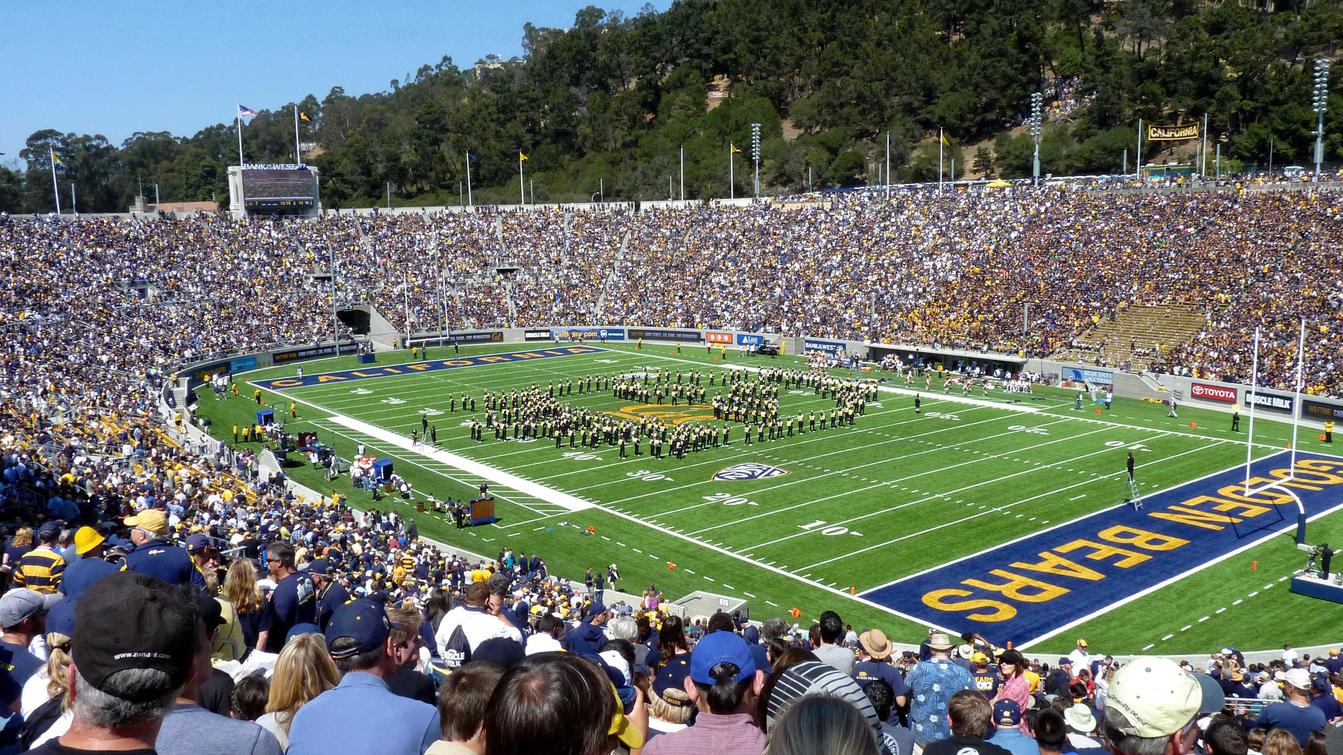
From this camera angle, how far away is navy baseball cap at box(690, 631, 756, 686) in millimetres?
4551

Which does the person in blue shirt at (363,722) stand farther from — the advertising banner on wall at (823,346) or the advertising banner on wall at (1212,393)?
the advertising banner on wall at (823,346)

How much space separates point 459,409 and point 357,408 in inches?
160

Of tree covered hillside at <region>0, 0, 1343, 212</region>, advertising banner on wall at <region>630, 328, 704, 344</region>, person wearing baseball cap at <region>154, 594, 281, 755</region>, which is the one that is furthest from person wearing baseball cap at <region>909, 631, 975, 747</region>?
tree covered hillside at <region>0, 0, 1343, 212</region>

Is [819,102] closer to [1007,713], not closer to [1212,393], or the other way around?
[1212,393]

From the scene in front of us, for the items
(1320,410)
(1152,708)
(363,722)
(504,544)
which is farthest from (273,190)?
(1152,708)

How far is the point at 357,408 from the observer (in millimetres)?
40000

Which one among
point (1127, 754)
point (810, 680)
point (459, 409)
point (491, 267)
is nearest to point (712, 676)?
point (810, 680)

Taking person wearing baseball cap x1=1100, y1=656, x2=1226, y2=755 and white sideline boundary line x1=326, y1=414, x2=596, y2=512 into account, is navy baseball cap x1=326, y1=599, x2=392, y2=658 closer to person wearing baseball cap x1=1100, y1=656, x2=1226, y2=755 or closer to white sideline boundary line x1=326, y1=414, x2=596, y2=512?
person wearing baseball cap x1=1100, y1=656, x2=1226, y2=755

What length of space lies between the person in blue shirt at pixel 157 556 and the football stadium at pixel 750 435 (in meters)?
0.04

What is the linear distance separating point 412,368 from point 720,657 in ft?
154

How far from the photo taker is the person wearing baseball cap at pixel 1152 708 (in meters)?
3.84

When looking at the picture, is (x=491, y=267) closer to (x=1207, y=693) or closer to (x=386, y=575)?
(x=386, y=575)

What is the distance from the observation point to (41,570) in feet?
22.0

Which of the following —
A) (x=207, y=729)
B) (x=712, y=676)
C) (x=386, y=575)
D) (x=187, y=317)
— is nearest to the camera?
(x=207, y=729)
